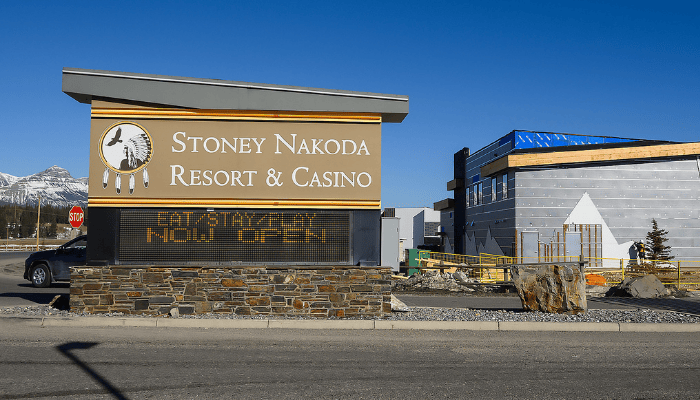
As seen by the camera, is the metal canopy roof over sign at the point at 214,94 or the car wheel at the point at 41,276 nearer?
the metal canopy roof over sign at the point at 214,94

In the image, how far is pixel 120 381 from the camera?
6.02 m

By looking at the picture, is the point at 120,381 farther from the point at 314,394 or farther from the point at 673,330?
the point at 673,330

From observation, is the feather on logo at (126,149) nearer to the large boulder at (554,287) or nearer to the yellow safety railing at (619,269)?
the large boulder at (554,287)

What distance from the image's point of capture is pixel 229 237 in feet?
36.4

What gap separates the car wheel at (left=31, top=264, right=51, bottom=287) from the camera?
17.8 m

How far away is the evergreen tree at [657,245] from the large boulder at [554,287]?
19.6 m

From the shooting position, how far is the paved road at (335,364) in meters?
5.83

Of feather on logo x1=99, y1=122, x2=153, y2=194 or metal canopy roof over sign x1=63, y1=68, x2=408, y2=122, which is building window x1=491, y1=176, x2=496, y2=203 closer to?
metal canopy roof over sign x1=63, y1=68, x2=408, y2=122

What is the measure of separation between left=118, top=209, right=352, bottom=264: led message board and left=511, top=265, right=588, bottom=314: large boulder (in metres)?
4.41

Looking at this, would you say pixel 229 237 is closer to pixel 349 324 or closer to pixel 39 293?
pixel 349 324

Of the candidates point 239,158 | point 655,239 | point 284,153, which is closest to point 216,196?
point 239,158

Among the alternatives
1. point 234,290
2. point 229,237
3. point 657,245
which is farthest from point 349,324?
point 657,245

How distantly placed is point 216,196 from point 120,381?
219 inches

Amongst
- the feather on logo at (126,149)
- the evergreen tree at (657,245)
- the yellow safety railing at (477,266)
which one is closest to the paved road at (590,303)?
the yellow safety railing at (477,266)
